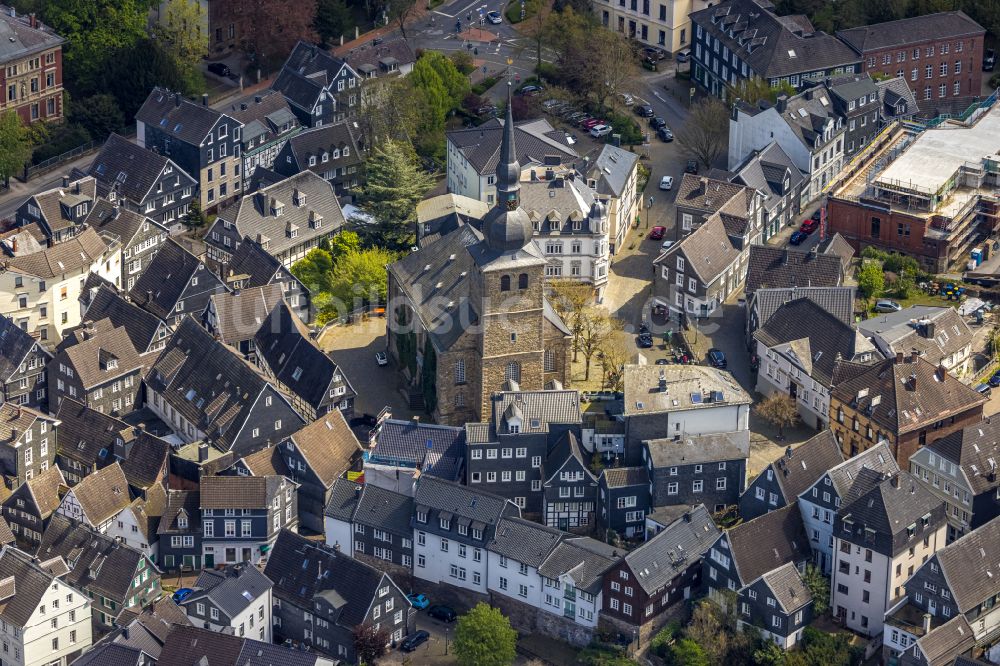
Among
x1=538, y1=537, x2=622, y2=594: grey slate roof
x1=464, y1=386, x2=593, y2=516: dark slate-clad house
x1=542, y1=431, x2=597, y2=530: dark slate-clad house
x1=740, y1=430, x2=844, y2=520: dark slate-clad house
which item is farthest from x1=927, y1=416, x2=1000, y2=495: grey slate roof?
x1=464, y1=386, x2=593, y2=516: dark slate-clad house

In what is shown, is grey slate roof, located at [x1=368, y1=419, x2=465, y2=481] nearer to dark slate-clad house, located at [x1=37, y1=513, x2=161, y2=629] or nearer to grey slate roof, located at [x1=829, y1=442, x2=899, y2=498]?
dark slate-clad house, located at [x1=37, y1=513, x2=161, y2=629]

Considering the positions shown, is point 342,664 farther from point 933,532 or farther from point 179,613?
point 933,532

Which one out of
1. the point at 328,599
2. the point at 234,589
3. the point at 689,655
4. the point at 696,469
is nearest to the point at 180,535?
the point at 234,589

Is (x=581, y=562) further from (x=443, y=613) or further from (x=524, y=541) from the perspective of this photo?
(x=443, y=613)

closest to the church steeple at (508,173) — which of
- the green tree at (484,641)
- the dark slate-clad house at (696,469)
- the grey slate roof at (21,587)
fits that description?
the dark slate-clad house at (696,469)

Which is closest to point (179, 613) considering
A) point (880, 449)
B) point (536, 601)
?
point (536, 601)
